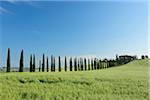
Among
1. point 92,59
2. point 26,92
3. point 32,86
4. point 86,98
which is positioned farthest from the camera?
point 92,59

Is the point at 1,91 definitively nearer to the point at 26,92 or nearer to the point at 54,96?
the point at 26,92

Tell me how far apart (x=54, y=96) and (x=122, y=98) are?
3320mm

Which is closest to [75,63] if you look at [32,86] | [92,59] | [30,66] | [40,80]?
[92,59]

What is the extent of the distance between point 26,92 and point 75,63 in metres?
38.5

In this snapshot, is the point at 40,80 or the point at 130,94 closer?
the point at 130,94

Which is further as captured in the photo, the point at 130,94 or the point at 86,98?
the point at 130,94

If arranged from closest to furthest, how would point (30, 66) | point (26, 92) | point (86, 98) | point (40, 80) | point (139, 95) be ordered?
point (86, 98) < point (26, 92) < point (139, 95) < point (40, 80) < point (30, 66)

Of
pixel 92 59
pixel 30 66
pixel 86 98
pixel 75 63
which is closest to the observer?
pixel 86 98

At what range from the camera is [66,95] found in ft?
47.9

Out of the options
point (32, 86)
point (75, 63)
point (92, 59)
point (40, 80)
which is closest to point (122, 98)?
point (32, 86)

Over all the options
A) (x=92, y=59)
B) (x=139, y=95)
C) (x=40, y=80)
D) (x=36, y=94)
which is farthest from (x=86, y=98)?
(x=92, y=59)

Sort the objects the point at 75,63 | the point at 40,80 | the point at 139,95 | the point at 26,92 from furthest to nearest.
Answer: the point at 75,63
the point at 40,80
the point at 139,95
the point at 26,92

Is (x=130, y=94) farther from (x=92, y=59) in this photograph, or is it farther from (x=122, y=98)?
(x=92, y=59)

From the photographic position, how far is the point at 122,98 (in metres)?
14.7
